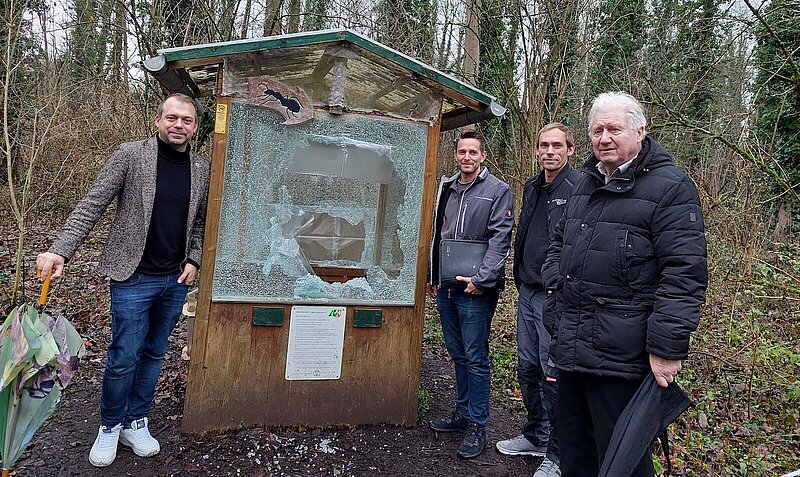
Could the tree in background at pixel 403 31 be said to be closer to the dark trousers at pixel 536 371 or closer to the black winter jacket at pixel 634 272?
the dark trousers at pixel 536 371

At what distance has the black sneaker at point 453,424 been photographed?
3.71 meters

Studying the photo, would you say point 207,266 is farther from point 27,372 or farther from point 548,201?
point 548,201

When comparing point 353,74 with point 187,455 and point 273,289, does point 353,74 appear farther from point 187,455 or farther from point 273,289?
point 187,455

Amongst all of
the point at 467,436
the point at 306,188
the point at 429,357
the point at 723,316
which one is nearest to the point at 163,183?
the point at 306,188

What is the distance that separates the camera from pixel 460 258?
331 centimetres

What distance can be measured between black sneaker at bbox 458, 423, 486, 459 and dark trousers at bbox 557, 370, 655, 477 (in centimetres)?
93

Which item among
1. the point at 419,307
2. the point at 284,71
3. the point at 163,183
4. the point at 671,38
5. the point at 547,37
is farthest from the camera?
the point at 671,38

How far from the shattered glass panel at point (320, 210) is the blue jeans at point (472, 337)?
1.17 feet

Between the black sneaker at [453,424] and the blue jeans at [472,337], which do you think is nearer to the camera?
the blue jeans at [472,337]

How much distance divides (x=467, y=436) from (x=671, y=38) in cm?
846

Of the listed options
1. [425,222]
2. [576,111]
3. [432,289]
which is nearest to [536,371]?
[432,289]

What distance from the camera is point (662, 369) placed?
2.03 meters

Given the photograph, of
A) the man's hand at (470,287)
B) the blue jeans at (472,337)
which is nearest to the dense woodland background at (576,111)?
the blue jeans at (472,337)

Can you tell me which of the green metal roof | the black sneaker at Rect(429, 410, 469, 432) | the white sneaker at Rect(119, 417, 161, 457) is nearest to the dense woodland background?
the black sneaker at Rect(429, 410, 469, 432)
